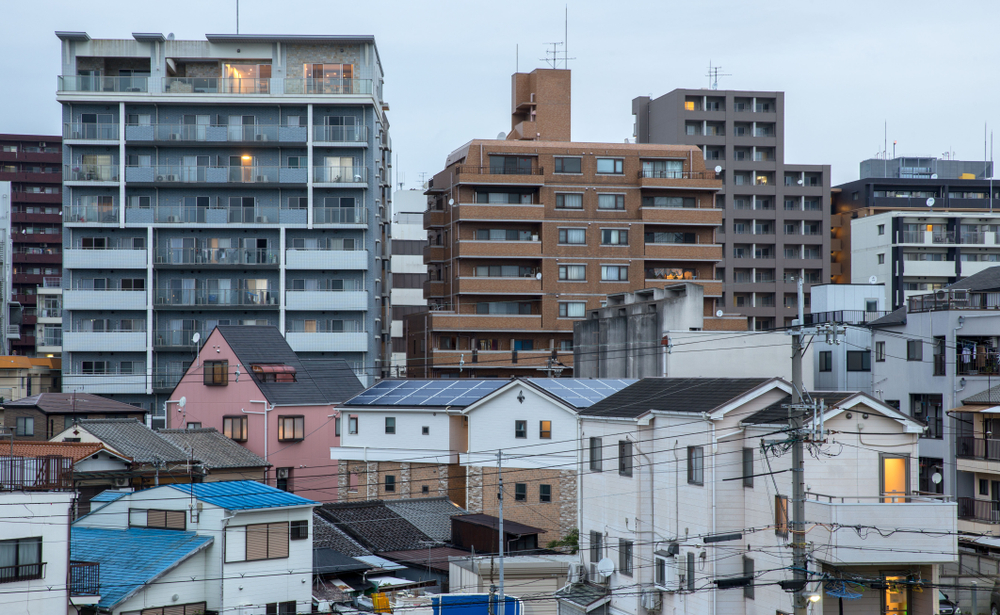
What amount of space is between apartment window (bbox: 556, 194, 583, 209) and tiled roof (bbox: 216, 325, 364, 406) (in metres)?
22.3

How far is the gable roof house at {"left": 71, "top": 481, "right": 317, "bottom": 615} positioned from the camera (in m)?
28.8

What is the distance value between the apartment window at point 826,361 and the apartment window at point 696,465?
83.2ft

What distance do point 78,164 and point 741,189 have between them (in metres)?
58.9

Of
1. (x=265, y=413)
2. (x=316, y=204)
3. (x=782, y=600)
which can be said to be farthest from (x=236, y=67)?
(x=782, y=600)

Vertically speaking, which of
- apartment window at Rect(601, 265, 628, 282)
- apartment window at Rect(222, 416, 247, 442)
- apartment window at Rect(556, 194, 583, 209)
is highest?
apartment window at Rect(556, 194, 583, 209)

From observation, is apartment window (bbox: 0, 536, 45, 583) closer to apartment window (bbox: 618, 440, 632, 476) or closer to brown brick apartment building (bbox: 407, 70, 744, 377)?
apartment window (bbox: 618, 440, 632, 476)

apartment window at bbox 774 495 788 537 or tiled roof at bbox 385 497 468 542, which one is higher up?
apartment window at bbox 774 495 788 537

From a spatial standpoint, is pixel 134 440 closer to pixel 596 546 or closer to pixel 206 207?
pixel 596 546

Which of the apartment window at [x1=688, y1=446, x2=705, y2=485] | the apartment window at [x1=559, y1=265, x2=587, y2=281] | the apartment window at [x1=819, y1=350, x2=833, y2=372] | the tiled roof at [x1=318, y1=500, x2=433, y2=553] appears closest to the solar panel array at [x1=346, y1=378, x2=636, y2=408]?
the tiled roof at [x1=318, y1=500, x2=433, y2=553]

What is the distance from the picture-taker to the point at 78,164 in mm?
68250

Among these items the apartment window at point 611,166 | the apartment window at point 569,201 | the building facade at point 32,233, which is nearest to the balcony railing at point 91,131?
the building facade at point 32,233

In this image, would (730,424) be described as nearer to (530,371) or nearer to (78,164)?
(530,371)

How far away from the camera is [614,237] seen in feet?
234

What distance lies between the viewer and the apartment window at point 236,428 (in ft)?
173
